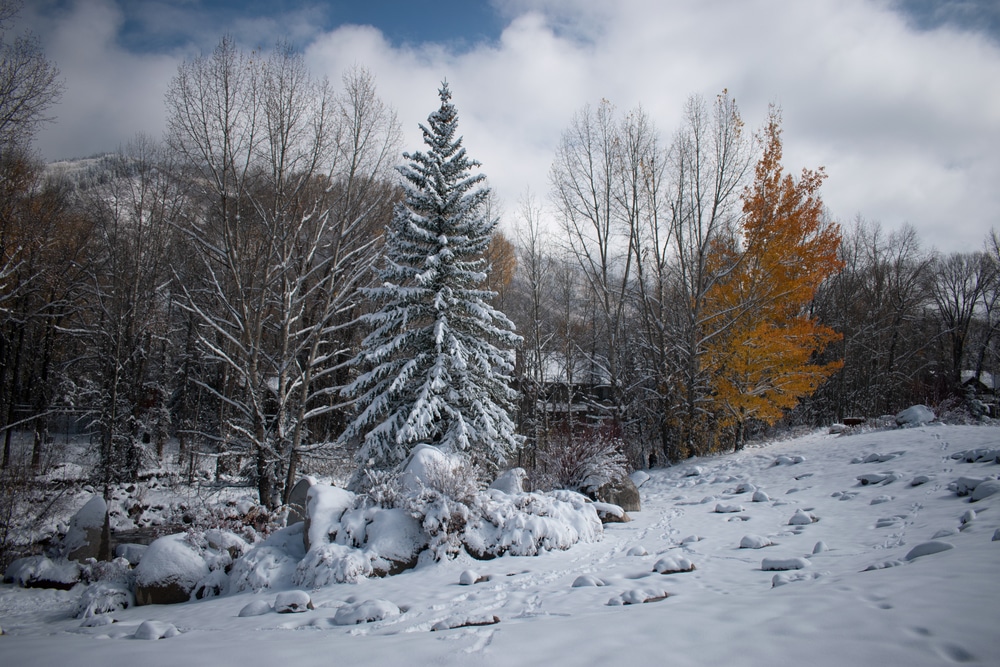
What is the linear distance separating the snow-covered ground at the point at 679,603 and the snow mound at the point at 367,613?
0.07ft

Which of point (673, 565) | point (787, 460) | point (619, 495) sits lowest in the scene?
point (619, 495)

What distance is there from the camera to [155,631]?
452 centimetres

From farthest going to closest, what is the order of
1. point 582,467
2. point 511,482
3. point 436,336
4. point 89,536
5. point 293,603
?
point 436,336
point 582,467
point 89,536
point 511,482
point 293,603

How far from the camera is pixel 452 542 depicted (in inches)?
261

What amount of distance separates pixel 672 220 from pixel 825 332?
18.8 ft

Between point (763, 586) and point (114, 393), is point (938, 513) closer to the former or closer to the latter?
point (763, 586)

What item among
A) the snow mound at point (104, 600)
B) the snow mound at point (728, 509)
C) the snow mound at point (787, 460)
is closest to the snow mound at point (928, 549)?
the snow mound at point (728, 509)

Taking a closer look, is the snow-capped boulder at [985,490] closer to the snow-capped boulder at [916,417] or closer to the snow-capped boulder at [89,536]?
the snow-capped boulder at [916,417]

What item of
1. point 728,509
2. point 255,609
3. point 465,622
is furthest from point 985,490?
point 255,609

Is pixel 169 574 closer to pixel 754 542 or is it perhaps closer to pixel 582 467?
pixel 582 467

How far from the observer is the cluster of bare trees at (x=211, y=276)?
12570mm

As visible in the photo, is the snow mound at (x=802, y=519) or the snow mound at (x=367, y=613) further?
the snow mound at (x=802, y=519)

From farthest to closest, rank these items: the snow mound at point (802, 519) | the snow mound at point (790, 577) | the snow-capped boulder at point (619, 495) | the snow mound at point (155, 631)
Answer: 1. the snow-capped boulder at point (619, 495)
2. the snow mound at point (802, 519)
3. the snow mound at point (155, 631)
4. the snow mound at point (790, 577)

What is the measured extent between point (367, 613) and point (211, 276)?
38.1 feet
